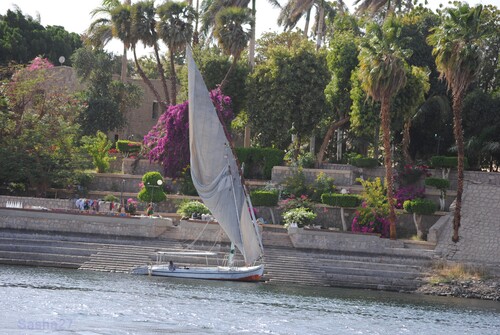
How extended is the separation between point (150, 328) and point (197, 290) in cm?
944

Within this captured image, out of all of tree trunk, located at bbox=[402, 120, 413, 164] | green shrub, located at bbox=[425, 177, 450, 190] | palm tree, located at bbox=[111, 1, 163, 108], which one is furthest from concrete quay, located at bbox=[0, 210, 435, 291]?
palm tree, located at bbox=[111, 1, 163, 108]

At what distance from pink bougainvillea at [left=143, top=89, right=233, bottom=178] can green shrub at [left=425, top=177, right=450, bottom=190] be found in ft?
37.4

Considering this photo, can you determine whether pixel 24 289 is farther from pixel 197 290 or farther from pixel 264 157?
pixel 264 157

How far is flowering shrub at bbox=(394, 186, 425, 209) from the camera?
52.3 metres

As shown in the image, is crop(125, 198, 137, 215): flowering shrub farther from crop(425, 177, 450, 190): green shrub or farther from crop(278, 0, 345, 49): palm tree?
crop(278, 0, 345, 49): palm tree

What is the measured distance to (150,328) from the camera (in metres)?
30.1

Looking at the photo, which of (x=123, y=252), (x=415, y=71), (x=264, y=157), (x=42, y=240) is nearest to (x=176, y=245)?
(x=123, y=252)

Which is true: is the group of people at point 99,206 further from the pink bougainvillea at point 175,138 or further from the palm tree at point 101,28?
the palm tree at point 101,28

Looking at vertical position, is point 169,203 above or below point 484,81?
below

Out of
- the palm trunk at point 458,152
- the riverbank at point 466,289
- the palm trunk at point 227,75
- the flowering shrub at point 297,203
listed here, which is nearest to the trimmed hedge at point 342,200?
the flowering shrub at point 297,203

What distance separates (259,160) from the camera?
191 feet

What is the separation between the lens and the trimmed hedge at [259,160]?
5744 centimetres

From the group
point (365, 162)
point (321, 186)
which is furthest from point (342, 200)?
point (365, 162)

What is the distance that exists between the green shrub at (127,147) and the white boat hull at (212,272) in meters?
18.9
